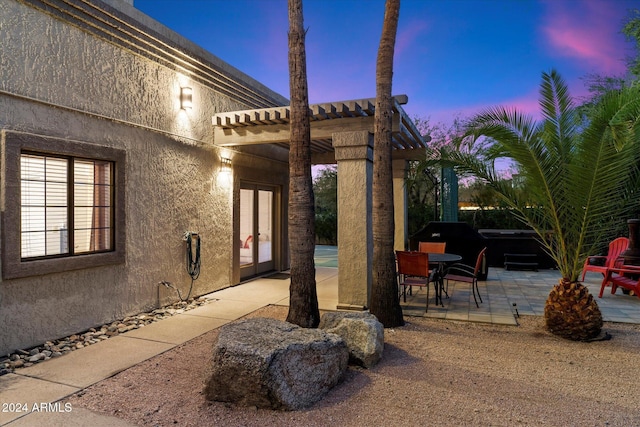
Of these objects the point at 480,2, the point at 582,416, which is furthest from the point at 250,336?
the point at 480,2

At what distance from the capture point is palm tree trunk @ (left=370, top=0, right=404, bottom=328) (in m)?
4.96

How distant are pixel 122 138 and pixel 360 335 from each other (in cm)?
406

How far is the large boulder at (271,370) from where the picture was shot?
2.84m

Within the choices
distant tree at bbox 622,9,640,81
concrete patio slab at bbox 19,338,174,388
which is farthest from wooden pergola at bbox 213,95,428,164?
distant tree at bbox 622,9,640,81

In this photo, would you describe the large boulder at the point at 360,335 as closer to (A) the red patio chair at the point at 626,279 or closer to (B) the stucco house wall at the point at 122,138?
(B) the stucco house wall at the point at 122,138

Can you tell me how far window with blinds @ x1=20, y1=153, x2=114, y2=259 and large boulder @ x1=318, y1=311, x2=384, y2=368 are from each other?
322 centimetres

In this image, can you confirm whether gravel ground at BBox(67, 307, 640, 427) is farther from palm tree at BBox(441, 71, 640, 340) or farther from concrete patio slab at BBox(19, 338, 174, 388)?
palm tree at BBox(441, 71, 640, 340)

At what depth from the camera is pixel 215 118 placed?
674cm

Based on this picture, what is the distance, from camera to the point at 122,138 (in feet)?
16.9

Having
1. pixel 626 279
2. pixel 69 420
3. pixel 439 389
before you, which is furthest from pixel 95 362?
pixel 626 279

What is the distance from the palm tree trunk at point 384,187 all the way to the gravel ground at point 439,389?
614 millimetres

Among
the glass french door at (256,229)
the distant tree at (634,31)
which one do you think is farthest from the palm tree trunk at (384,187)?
the distant tree at (634,31)

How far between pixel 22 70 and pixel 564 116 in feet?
20.9

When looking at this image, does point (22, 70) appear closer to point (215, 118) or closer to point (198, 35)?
point (215, 118)
